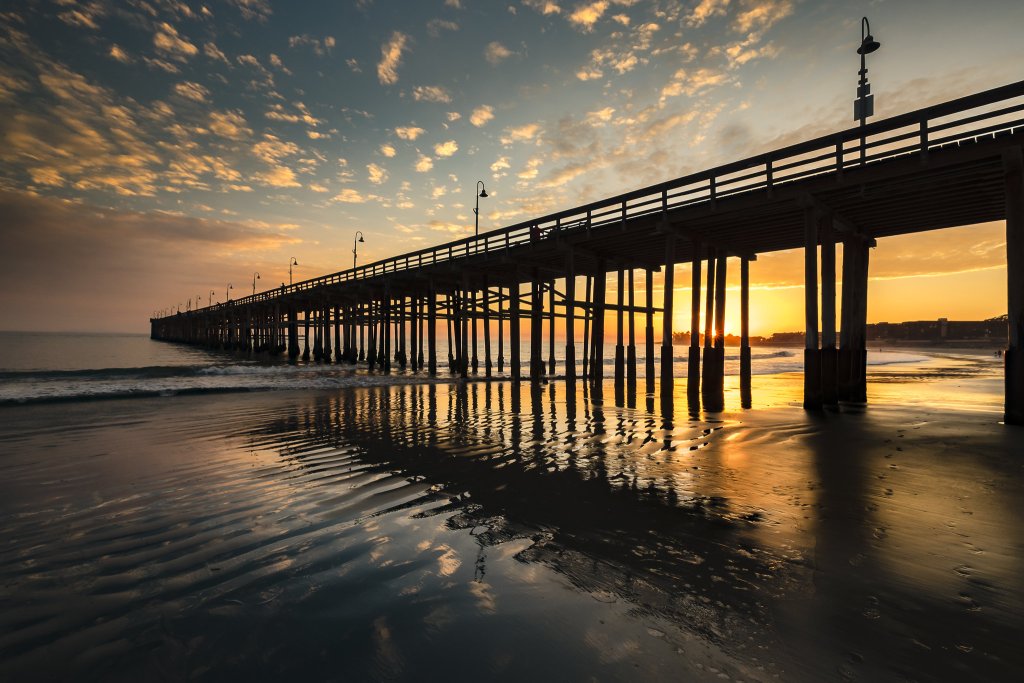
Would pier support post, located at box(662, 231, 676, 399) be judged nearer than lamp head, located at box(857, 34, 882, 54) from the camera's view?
No

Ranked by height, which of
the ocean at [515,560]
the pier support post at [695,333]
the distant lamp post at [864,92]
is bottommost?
the ocean at [515,560]

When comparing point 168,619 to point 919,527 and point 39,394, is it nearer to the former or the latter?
point 919,527

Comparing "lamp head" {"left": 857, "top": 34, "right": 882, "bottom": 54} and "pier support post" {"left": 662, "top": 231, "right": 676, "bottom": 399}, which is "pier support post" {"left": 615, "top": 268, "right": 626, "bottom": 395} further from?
"lamp head" {"left": 857, "top": 34, "right": 882, "bottom": 54}

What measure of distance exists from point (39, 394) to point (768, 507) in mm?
21527

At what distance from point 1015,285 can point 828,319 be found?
3693 millimetres

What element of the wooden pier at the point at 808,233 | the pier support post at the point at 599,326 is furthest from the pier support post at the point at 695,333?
the pier support post at the point at 599,326

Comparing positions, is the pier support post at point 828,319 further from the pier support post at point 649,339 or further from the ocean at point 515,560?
the pier support post at point 649,339

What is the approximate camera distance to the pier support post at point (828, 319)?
456 inches

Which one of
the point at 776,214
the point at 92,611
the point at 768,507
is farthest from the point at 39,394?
the point at 776,214

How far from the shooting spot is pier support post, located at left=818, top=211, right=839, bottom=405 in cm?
1158

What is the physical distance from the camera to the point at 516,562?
336cm

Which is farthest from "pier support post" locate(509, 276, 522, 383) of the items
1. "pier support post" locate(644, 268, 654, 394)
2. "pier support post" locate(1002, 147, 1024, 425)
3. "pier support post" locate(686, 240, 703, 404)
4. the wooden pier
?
"pier support post" locate(1002, 147, 1024, 425)

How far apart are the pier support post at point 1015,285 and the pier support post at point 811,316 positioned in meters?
3.28

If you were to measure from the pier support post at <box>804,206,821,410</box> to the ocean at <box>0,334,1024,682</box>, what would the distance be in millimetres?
3710
